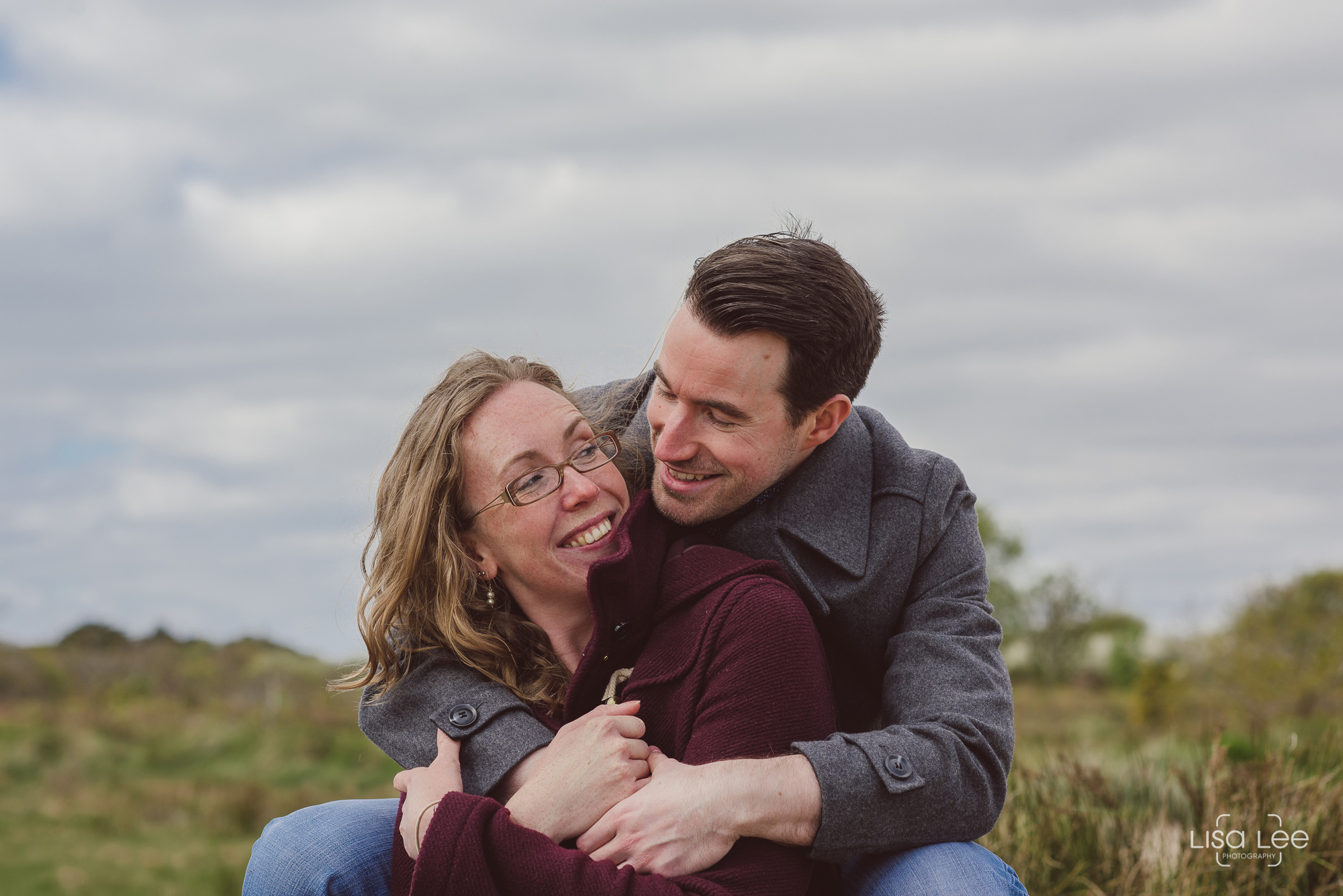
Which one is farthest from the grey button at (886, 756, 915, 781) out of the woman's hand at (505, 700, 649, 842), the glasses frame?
the glasses frame

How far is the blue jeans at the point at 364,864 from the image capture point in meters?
2.67

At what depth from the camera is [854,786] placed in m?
2.57

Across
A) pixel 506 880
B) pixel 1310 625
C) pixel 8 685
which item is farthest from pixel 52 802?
pixel 1310 625

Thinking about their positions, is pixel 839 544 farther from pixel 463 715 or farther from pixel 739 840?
pixel 463 715

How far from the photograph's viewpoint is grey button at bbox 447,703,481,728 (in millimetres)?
2943

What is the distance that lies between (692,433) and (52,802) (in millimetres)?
15460

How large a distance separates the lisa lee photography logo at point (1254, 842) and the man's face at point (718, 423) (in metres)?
2.72

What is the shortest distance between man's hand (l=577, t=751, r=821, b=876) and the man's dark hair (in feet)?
3.51

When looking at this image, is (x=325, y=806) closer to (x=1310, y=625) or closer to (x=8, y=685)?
(x=1310, y=625)

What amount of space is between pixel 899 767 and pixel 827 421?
3.49 feet

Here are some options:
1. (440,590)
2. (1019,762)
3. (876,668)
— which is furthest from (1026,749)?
(440,590)

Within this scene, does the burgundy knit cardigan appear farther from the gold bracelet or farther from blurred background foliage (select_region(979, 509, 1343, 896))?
blurred background foliage (select_region(979, 509, 1343, 896))

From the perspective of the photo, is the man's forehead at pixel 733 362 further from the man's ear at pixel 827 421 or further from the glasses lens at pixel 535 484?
the glasses lens at pixel 535 484

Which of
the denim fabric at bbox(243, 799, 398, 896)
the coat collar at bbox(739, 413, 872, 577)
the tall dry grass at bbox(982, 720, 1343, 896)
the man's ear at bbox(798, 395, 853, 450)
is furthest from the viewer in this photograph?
the tall dry grass at bbox(982, 720, 1343, 896)
